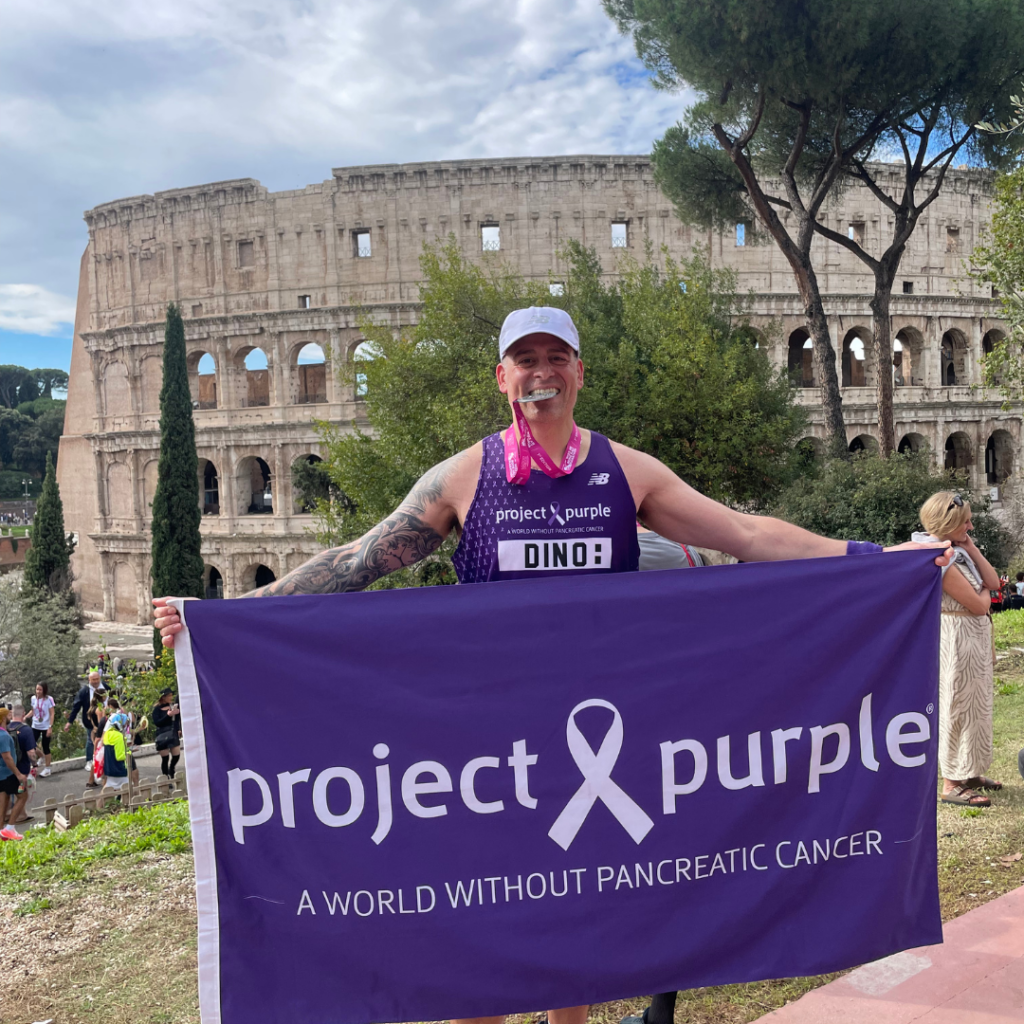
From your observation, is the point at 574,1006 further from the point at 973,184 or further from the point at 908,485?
the point at 973,184

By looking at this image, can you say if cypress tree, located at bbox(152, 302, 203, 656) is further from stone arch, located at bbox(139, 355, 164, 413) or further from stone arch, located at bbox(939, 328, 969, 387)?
stone arch, located at bbox(939, 328, 969, 387)

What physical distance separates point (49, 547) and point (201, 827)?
3219cm

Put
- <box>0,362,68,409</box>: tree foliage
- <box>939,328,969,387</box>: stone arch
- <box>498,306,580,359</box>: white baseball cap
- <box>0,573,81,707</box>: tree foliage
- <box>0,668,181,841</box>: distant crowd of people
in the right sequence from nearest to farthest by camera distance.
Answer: <box>498,306,580,359</box>: white baseball cap → <box>0,668,181,841</box>: distant crowd of people → <box>0,573,81,707</box>: tree foliage → <box>939,328,969,387</box>: stone arch → <box>0,362,68,409</box>: tree foliage

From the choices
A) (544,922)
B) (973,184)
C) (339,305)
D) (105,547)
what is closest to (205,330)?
(339,305)

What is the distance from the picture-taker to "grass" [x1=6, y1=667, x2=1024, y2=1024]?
9.47 ft

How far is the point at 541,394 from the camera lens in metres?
2.24

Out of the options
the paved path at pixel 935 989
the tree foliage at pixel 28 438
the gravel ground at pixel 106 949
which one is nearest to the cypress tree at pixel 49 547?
the gravel ground at pixel 106 949

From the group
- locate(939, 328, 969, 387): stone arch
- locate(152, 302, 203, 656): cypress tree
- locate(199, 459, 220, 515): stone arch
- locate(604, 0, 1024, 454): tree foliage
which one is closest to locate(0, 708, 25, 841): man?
locate(604, 0, 1024, 454): tree foliage

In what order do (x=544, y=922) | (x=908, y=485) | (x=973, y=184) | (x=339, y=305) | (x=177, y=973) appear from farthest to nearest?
1. (x=973, y=184)
2. (x=339, y=305)
3. (x=908, y=485)
4. (x=177, y=973)
5. (x=544, y=922)

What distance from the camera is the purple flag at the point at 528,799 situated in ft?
6.65

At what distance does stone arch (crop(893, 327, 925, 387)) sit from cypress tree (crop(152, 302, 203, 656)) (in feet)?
86.0

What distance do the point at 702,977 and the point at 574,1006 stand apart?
327 mm

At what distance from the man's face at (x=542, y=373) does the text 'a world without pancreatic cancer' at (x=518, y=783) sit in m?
0.77

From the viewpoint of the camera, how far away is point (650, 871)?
2.08 metres
